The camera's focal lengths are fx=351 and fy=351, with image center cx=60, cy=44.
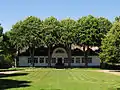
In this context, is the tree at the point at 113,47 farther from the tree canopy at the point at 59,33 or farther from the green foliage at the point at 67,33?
the green foliage at the point at 67,33

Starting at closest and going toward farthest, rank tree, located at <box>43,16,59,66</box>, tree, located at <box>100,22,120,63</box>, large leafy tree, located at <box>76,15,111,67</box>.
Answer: tree, located at <box>100,22,120,63</box>
large leafy tree, located at <box>76,15,111,67</box>
tree, located at <box>43,16,59,66</box>

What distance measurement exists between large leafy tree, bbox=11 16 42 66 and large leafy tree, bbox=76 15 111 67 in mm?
9021

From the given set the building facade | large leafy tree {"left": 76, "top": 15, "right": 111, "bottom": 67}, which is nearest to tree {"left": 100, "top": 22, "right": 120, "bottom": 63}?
large leafy tree {"left": 76, "top": 15, "right": 111, "bottom": 67}

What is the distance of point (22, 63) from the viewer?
89.2 meters

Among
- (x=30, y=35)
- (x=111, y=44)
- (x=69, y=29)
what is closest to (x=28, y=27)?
(x=30, y=35)

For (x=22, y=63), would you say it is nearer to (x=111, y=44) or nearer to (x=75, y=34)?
(x=75, y=34)

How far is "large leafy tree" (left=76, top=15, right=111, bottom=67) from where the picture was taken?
253 ft

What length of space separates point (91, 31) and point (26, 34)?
14413mm

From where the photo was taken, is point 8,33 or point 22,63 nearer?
point 8,33

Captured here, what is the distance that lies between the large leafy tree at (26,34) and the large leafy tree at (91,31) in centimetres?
902

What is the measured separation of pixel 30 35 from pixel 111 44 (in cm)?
2531

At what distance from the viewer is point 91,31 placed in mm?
77625

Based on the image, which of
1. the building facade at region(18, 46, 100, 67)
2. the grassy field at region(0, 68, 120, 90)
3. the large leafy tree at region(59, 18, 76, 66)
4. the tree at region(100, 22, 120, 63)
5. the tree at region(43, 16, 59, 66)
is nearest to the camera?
the grassy field at region(0, 68, 120, 90)

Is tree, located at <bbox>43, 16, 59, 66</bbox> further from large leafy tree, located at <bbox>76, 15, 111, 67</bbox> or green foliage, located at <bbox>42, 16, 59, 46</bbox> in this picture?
large leafy tree, located at <bbox>76, 15, 111, 67</bbox>
